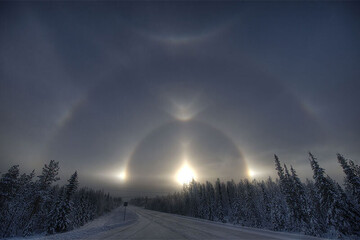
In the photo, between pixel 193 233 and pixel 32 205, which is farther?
pixel 32 205

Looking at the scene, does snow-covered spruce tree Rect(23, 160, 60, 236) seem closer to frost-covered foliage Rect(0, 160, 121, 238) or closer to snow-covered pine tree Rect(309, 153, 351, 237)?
frost-covered foliage Rect(0, 160, 121, 238)

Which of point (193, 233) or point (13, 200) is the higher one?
point (13, 200)

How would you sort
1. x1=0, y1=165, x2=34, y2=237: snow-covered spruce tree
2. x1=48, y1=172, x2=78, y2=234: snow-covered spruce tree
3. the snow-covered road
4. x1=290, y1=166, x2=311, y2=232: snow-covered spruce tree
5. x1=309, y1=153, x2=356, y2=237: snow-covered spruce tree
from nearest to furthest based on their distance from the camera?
1. the snow-covered road
2. x1=309, y1=153, x2=356, y2=237: snow-covered spruce tree
3. x1=0, y1=165, x2=34, y2=237: snow-covered spruce tree
4. x1=48, y1=172, x2=78, y2=234: snow-covered spruce tree
5. x1=290, y1=166, x2=311, y2=232: snow-covered spruce tree

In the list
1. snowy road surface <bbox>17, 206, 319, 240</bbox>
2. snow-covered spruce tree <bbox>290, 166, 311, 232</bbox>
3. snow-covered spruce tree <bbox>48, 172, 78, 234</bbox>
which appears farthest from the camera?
snow-covered spruce tree <bbox>290, 166, 311, 232</bbox>

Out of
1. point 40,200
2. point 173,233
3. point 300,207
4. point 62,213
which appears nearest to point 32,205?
point 40,200

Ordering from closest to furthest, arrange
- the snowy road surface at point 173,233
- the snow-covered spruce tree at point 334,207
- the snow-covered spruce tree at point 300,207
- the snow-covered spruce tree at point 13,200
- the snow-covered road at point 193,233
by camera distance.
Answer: the snow-covered road at point 193,233
the snowy road surface at point 173,233
the snow-covered spruce tree at point 334,207
the snow-covered spruce tree at point 13,200
the snow-covered spruce tree at point 300,207

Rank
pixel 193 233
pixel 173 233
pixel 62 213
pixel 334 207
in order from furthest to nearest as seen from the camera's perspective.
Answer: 1. pixel 62 213
2. pixel 334 207
3. pixel 173 233
4. pixel 193 233

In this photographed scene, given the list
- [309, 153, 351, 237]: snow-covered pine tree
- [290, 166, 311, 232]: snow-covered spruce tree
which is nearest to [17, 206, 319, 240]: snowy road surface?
[309, 153, 351, 237]: snow-covered pine tree

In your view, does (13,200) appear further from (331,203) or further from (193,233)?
(331,203)

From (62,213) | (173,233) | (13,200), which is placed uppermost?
(13,200)

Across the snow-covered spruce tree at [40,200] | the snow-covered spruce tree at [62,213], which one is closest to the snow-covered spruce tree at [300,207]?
the snow-covered spruce tree at [62,213]

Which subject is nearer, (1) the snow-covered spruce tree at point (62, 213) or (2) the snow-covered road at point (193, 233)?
(2) the snow-covered road at point (193, 233)

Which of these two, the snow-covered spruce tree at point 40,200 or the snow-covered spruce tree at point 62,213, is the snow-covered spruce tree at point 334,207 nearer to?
the snow-covered spruce tree at point 62,213

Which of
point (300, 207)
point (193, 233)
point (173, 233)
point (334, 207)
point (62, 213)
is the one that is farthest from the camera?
point (300, 207)
